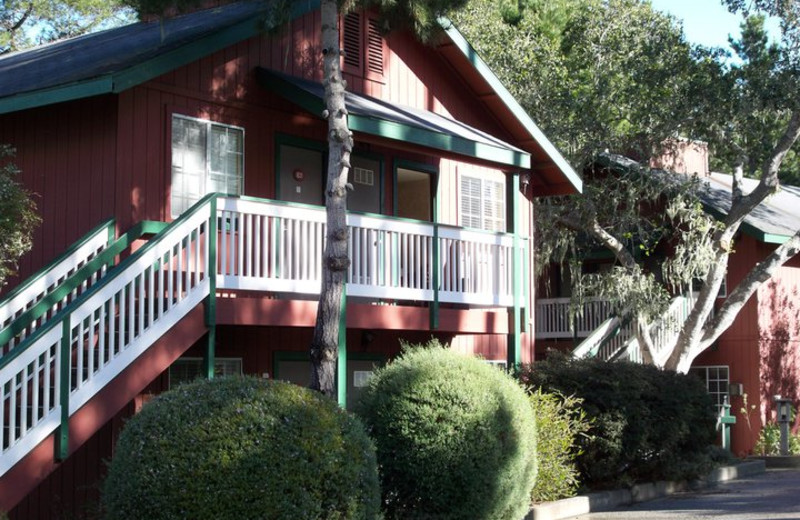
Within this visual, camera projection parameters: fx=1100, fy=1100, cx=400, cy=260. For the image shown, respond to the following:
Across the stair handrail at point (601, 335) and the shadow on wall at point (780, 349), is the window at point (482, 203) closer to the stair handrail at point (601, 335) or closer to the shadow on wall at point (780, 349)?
the stair handrail at point (601, 335)

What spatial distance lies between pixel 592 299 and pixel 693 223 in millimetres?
3165

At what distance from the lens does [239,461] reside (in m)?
9.25

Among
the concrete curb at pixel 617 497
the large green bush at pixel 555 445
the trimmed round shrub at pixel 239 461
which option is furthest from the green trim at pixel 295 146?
the trimmed round shrub at pixel 239 461

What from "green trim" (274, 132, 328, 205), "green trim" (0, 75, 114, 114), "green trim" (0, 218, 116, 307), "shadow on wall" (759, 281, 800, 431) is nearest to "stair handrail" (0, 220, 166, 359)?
"green trim" (0, 218, 116, 307)

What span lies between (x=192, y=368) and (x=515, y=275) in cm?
521

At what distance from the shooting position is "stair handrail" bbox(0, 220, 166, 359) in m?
12.4

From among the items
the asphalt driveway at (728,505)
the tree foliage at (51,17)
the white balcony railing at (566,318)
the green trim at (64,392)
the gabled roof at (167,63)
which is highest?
the tree foliage at (51,17)

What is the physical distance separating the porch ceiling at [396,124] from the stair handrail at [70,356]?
314 centimetres

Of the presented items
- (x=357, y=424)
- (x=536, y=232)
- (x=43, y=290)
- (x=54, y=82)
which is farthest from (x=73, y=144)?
(x=536, y=232)

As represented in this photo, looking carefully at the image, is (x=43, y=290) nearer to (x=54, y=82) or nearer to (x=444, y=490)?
(x=54, y=82)

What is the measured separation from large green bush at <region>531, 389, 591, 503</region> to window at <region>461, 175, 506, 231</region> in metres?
4.93

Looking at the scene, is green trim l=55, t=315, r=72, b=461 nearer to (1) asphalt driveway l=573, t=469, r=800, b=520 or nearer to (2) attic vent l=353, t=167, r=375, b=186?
(1) asphalt driveway l=573, t=469, r=800, b=520

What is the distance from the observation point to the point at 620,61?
24797 millimetres

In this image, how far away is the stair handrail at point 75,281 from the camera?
12.4 m
